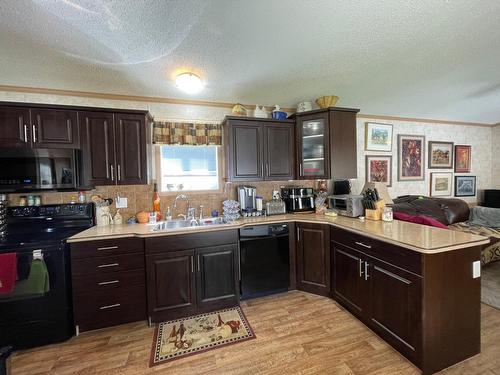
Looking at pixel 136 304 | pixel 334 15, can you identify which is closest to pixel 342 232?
pixel 334 15

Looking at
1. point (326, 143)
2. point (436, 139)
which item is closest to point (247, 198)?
point (326, 143)

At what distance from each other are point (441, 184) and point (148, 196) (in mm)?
5267

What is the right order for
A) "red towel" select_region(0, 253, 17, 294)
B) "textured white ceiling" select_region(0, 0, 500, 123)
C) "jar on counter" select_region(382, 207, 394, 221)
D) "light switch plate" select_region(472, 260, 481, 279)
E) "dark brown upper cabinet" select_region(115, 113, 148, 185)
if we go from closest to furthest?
"textured white ceiling" select_region(0, 0, 500, 123), "light switch plate" select_region(472, 260, 481, 279), "red towel" select_region(0, 253, 17, 294), "jar on counter" select_region(382, 207, 394, 221), "dark brown upper cabinet" select_region(115, 113, 148, 185)

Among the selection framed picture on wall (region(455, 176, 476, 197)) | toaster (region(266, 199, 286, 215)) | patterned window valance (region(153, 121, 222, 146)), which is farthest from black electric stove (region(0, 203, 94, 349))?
framed picture on wall (region(455, 176, 476, 197))

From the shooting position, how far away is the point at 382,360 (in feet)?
5.17

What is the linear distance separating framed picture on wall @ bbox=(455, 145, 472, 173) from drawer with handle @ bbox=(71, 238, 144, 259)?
5759mm

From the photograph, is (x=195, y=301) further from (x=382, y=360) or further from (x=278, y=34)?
(x=278, y=34)

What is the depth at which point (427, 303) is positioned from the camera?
4.61 ft

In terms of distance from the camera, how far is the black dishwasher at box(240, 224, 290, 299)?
7.78 ft

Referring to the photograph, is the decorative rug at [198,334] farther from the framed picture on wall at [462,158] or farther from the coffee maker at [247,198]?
the framed picture on wall at [462,158]

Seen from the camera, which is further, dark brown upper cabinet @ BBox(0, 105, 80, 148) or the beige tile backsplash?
the beige tile backsplash

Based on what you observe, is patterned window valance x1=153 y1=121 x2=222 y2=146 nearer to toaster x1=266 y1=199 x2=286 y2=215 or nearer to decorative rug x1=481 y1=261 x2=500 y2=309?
toaster x1=266 y1=199 x2=286 y2=215

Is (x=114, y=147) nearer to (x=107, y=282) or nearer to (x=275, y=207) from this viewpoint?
(x=107, y=282)

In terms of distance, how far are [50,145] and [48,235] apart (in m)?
0.90
